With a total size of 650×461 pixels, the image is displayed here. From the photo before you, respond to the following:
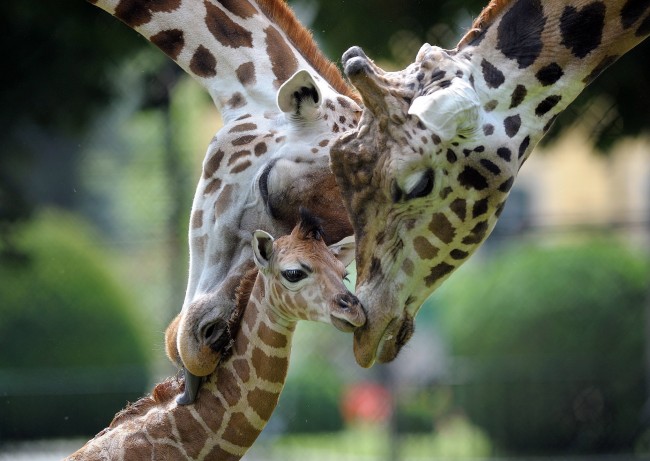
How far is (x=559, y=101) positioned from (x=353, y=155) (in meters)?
0.60

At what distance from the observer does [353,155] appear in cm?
311

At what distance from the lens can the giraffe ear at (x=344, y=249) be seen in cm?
341

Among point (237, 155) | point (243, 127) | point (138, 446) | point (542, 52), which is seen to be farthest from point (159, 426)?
point (542, 52)

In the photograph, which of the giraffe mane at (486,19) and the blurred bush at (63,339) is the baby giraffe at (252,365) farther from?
the blurred bush at (63,339)

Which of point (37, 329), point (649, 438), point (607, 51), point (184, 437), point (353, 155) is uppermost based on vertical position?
point (607, 51)

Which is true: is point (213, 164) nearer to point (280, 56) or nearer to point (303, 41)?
point (280, 56)

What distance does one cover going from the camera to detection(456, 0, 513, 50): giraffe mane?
3264 millimetres

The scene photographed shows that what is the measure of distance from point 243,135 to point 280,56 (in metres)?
0.35

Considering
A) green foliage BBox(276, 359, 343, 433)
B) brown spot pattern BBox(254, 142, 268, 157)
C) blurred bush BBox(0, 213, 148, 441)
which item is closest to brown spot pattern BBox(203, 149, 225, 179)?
brown spot pattern BBox(254, 142, 268, 157)

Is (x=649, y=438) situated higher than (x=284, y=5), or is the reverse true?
(x=284, y=5)

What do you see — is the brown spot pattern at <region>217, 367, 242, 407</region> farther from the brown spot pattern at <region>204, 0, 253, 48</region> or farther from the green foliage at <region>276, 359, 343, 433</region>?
the green foliage at <region>276, 359, 343, 433</region>

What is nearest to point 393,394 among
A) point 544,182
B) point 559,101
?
point 559,101

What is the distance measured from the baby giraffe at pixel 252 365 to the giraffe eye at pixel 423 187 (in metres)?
0.26

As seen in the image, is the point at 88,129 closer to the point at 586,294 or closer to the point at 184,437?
the point at 586,294
